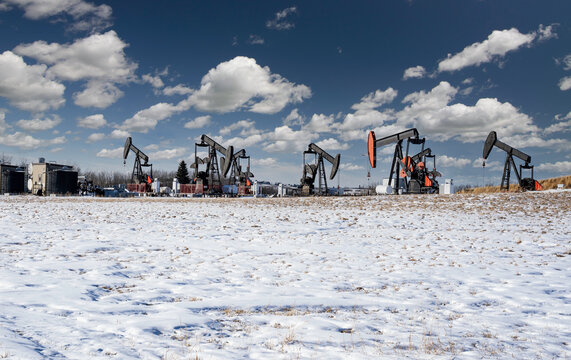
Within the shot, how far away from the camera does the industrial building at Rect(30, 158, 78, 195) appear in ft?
170

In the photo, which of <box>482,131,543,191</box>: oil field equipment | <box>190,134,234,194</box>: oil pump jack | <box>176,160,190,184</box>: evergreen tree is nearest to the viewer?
<box>482,131,543,191</box>: oil field equipment

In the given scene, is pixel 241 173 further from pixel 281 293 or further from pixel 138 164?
pixel 281 293

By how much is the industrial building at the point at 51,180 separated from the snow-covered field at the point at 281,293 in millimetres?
45231

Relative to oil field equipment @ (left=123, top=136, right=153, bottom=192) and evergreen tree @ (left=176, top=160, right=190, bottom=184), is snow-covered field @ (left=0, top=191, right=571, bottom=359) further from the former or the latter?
evergreen tree @ (left=176, top=160, right=190, bottom=184)

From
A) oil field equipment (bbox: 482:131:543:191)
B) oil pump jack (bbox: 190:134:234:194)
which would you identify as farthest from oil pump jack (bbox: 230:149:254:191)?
oil field equipment (bbox: 482:131:543:191)

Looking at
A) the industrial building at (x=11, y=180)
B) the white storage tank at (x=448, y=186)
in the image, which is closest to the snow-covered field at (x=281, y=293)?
the white storage tank at (x=448, y=186)

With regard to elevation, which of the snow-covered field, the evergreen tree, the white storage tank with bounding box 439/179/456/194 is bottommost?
the snow-covered field

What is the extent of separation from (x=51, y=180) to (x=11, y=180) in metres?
11.4

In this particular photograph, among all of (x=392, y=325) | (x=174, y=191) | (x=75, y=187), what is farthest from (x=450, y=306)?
(x=75, y=187)

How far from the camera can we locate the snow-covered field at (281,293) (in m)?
3.94

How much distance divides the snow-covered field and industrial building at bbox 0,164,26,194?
55636mm

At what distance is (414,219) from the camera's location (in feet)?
53.7

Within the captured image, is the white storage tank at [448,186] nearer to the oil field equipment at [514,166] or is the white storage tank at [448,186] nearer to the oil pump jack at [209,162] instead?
the oil field equipment at [514,166]

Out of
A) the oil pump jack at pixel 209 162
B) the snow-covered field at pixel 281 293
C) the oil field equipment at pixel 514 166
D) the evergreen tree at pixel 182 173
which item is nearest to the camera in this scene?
the snow-covered field at pixel 281 293
